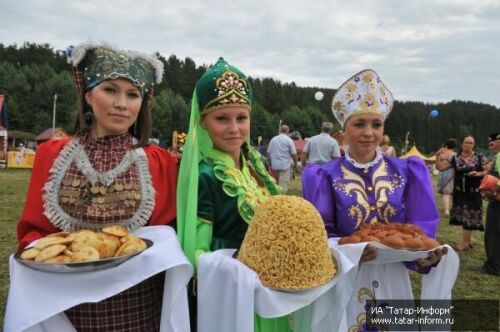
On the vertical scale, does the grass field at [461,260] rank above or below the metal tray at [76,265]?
below

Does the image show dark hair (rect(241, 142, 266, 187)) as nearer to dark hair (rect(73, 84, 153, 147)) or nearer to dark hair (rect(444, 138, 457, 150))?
dark hair (rect(73, 84, 153, 147))

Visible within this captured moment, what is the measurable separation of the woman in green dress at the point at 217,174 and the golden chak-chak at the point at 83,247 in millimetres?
336

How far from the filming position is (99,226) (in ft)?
6.11

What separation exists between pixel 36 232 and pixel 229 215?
88cm

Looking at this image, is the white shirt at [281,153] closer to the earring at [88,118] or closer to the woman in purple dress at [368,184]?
the woman in purple dress at [368,184]

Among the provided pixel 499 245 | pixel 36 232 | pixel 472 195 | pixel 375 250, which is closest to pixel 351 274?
pixel 375 250

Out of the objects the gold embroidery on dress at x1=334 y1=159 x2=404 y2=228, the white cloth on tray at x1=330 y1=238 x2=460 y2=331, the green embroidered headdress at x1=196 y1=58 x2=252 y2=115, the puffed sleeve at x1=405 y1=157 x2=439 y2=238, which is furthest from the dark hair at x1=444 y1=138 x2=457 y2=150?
the green embroidered headdress at x1=196 y1=58 x2=252 y2=115

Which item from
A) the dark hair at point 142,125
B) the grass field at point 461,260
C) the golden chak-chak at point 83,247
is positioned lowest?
the grass field at point 461,260

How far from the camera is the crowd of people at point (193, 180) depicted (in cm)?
187

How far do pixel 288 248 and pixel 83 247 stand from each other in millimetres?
748

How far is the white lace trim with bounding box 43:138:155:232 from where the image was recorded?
1853 mm

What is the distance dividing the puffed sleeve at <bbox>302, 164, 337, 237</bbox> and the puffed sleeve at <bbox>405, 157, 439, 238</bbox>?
0.46 metres

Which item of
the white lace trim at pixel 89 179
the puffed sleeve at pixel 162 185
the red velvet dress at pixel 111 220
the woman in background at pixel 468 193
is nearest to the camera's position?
the red velvet dress at pixel 111 220

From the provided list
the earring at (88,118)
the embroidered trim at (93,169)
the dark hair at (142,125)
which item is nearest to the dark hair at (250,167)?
the dark hair at (142,125)
